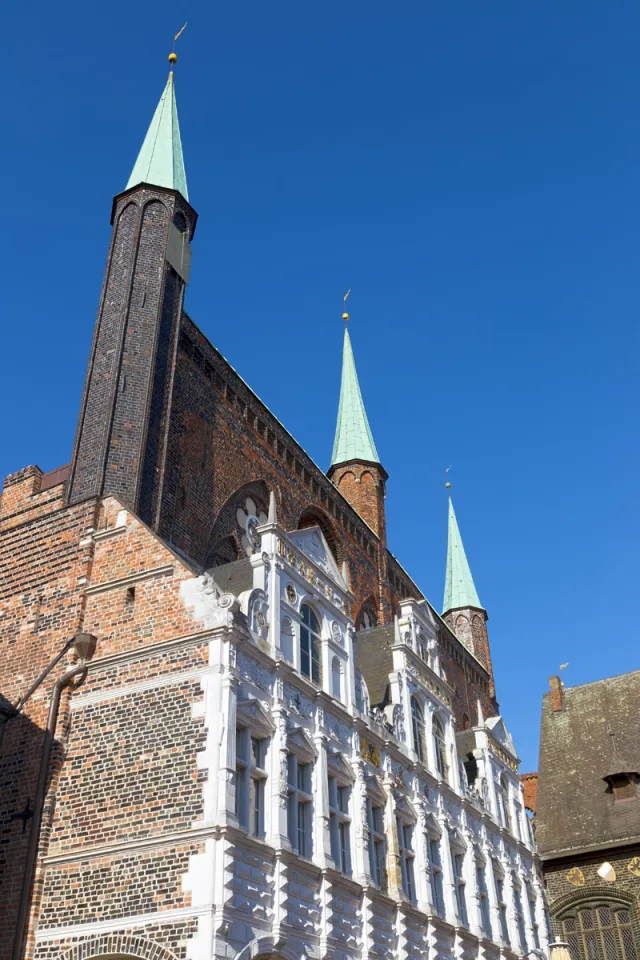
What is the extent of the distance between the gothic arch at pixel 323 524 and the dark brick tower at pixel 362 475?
291cm

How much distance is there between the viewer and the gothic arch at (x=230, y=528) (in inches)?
962

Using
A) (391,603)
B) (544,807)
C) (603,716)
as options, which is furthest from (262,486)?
(603,716)

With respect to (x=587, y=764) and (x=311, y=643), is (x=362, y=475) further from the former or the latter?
(x=311, y=643)

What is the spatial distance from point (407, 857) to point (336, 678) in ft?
15.5

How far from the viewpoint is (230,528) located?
25.4 m

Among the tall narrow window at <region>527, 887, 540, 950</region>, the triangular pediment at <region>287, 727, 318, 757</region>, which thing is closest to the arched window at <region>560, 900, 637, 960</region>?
the tall narrow window at <region>527, 887, 540, 950</region>

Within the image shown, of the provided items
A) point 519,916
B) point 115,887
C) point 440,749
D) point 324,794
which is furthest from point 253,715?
point 519,916

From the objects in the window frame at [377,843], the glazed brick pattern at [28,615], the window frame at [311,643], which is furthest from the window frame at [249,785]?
the window frame at [377,843]

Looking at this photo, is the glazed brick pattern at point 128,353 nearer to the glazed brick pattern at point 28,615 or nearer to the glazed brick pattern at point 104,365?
the glazed brick pattern at point 104,365

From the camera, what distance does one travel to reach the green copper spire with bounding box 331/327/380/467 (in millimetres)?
38312

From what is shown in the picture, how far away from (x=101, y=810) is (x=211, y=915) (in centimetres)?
296

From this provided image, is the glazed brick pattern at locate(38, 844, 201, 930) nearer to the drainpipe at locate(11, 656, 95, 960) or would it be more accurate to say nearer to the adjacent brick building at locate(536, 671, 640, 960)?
the drainpipe at locate(11, 656, 95, 960)

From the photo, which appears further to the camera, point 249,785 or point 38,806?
point 38,806

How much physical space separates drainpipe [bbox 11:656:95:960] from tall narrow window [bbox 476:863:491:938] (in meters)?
13.5
